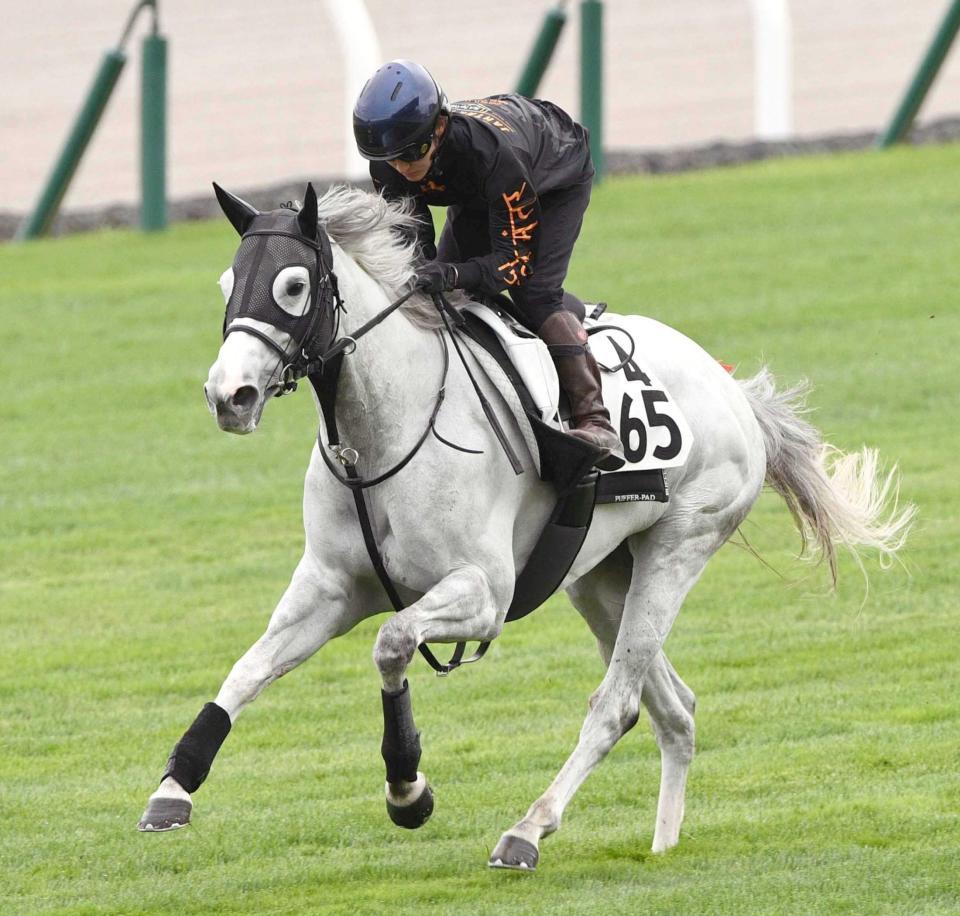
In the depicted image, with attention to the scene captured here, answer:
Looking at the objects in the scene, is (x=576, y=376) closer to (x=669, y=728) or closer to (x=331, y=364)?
(x=331, y=364)

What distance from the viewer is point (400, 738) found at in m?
6.13

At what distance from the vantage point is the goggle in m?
6.12

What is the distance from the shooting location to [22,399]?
16125 mm

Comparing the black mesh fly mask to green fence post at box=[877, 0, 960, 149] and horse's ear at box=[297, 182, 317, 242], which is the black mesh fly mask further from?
green fence post at box=[877, 0, 960, 149]

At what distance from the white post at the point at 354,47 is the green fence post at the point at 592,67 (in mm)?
2131

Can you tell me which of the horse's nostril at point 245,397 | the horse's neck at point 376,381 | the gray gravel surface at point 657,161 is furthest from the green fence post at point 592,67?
the horse's nostril at point 245,397

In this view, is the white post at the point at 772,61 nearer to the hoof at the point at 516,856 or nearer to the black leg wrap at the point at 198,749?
the hoof at the point at 516,856

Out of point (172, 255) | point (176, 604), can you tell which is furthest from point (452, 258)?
point (172, 255)

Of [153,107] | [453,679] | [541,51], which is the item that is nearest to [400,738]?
[453,679]

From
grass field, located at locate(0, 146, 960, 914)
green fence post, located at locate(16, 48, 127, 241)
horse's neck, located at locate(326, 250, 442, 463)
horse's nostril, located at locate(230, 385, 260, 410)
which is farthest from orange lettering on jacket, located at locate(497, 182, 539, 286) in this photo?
green fence post, located at locate(16, 48, 127, 241)

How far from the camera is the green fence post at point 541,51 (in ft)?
70.2

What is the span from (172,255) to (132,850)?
14.1 meters

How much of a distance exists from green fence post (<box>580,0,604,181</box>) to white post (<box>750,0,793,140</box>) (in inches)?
99.8

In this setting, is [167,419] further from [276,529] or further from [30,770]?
[30,770]
